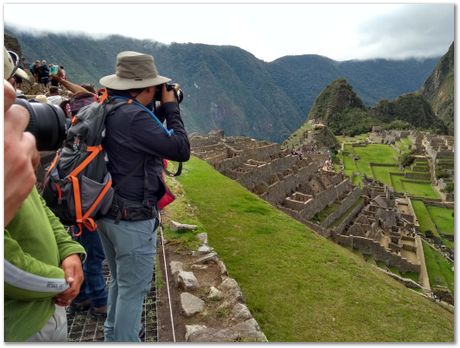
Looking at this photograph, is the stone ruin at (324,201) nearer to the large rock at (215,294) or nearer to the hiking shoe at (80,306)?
the large rock at (215,294)

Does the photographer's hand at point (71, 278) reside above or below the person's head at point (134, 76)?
below

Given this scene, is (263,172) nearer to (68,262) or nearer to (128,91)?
(128,91)

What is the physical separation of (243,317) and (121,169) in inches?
73.8

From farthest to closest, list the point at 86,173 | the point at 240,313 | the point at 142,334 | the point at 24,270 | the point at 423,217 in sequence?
the point at 423,217 → the point at 240,313 → the point at 142,334 → the point at 86,173 → the point at 24,270

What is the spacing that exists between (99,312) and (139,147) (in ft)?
5.86

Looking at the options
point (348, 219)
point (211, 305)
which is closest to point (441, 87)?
point (348, 219)

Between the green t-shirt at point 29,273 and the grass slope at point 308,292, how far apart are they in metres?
2.63

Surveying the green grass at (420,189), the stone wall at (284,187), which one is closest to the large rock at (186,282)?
the stone wall at (284,187)

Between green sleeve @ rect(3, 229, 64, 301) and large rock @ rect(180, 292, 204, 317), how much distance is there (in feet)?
6.52

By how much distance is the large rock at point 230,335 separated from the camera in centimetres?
305

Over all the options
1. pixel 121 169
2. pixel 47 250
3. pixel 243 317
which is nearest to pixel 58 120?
pixel 47 250

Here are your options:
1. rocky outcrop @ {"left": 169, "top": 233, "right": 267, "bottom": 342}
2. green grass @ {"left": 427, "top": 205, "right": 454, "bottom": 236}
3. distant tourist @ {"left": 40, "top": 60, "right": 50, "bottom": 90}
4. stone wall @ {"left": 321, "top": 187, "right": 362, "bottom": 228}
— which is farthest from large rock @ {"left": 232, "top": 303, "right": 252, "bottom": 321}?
green grass @ {"left": 427, "top": 205, "right": 454, "bottom": 236}

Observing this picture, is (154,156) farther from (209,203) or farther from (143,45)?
(143,45)

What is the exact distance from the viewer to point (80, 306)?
10.8 ft
